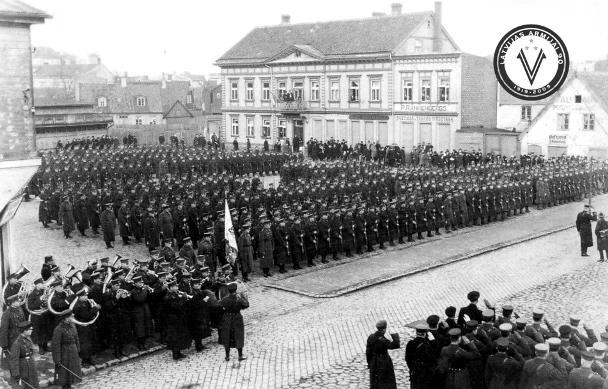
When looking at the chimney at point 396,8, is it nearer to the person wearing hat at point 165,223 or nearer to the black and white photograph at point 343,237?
the black and white photograph at point 343,237

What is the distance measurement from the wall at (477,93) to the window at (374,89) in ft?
20.4

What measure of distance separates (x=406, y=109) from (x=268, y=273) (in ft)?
87.2

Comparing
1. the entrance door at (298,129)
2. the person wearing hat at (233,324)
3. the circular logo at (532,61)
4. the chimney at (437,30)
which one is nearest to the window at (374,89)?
the chimney at (437,30)

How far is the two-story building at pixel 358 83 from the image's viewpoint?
41.4m

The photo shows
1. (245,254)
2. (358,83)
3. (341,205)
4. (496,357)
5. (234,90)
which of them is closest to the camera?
(496,357)

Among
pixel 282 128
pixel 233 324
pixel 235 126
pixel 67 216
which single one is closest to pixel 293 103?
pixel 282 128

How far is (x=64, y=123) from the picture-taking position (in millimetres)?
42906

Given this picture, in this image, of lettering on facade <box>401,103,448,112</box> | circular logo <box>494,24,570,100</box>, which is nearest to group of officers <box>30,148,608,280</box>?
lettering on facade <box>401,103,448,112</box>

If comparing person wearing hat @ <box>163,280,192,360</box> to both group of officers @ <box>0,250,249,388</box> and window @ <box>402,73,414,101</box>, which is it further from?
window @ <box>402,73,414,101</box>

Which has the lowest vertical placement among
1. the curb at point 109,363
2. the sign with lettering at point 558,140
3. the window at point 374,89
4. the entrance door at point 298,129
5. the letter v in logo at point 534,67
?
the curb at point 109,363

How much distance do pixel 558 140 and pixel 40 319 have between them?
32763 mm

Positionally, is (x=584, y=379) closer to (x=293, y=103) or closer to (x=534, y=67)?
(x=534, y=67)

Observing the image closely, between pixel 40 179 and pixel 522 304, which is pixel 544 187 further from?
pixel 40 179

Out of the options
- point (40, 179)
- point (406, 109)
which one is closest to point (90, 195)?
point (40, 179)
